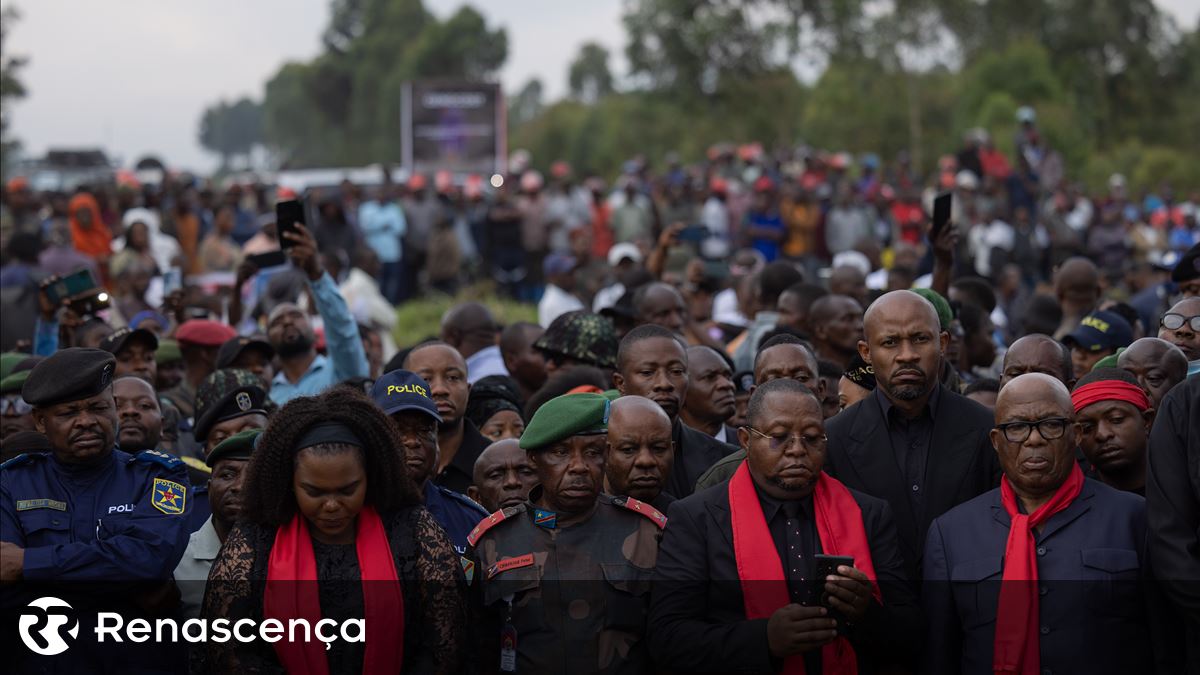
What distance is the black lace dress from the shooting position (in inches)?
189

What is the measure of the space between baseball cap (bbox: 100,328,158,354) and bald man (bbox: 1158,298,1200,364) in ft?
18.0

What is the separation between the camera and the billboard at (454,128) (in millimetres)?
26266

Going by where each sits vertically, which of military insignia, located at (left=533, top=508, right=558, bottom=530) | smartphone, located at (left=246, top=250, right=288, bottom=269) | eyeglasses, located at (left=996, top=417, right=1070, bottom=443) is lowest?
military insignia, located at (left=533, top=508, right=558, bottom=530)

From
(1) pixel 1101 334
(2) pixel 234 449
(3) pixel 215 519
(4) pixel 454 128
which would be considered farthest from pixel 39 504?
(4) pixel 454 128

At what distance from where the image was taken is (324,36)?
226 ft

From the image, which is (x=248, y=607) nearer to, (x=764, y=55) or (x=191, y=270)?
(x=191, y=270)

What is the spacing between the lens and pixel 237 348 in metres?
8.78

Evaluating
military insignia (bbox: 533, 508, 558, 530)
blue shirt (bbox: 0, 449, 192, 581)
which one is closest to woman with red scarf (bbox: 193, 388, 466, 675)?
military insignia (bbox: 533, 508, 558, 530)

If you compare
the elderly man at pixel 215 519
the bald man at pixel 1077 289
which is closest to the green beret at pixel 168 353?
the elderly man at pixel 215 519

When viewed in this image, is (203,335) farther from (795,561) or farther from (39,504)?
(795,561)

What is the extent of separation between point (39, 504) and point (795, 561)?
9.11 ft

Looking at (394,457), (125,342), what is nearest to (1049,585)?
(394,457)

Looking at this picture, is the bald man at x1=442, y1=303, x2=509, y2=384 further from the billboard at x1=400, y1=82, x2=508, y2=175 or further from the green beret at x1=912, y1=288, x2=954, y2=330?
the billboard at x1=400, y1=82, x2=508, y2=175

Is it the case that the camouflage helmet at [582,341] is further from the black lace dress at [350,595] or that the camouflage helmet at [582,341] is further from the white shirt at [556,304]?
the white shirt at [556,304]
